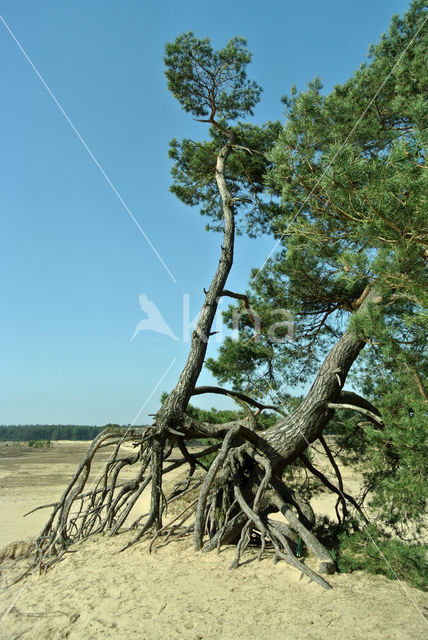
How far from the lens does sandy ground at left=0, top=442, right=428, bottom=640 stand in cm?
339

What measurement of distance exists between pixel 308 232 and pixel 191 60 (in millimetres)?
5236

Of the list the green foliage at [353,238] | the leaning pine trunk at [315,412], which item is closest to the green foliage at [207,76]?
the green foliage at [353,238]

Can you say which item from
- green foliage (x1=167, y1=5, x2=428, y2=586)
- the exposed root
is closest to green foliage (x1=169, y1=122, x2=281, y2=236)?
Answer: green foliage (x1=167, y1=5, x2=428, y2=586)

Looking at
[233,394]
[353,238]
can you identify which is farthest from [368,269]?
[233,394]

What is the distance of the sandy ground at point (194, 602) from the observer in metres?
3.39

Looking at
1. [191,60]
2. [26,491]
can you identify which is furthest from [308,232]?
[26,491]

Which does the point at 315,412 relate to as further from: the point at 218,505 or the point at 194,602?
the point at 194,602

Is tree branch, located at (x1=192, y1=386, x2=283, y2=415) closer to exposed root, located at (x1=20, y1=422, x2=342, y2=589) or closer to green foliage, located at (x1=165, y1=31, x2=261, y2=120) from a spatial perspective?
exposed root, located at (x1=20, y1=422, x2=342, y2=589)

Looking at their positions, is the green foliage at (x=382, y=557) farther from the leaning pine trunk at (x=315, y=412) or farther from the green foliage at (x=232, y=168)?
the green foliage at (x=232, y=168)

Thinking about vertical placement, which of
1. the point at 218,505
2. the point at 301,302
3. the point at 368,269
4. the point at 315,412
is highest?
the point at 301,302

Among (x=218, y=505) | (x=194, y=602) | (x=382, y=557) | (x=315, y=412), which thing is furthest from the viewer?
(x=315, y=412)

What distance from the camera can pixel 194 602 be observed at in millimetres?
3797

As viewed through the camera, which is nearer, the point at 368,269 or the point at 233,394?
the point at 368,269

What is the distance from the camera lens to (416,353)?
4652 mm
